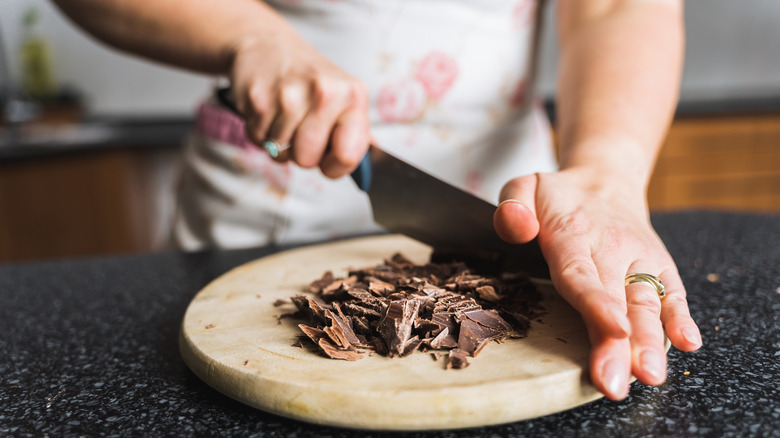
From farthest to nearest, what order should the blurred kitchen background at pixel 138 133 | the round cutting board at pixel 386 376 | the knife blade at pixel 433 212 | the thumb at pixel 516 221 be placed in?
the blurred kitchen background at pixel 138 133 < the knife blade at pixel 433 212 < the thumb at pixel 516 221 < the round cutting board at pixel 386 376

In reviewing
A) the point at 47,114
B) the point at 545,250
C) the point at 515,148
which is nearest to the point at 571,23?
the point at 515,148

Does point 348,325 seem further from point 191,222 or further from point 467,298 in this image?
point 191,222

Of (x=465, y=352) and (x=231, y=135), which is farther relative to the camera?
(x=231, y=135)

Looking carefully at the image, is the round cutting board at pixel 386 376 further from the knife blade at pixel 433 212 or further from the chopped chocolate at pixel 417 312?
the knife blade at pixel 433 212

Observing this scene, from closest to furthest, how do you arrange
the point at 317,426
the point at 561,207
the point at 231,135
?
the point at 317,426 < the point at 561,207 < the point at 231,135

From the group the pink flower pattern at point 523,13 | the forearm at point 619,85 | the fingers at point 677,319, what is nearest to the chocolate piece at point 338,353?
the fingers at point 677,319

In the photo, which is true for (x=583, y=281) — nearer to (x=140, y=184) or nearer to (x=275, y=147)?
(x=275, y=147)

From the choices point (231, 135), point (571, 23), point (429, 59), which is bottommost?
point (231, 135)

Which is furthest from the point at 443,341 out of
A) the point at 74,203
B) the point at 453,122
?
the point at 74,203
